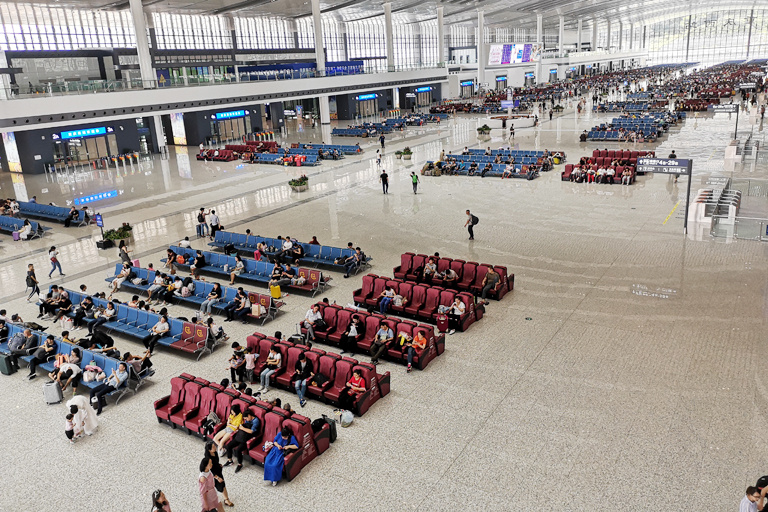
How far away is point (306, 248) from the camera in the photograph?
1622cm

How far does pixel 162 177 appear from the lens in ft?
104

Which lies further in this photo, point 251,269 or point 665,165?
point 665,165

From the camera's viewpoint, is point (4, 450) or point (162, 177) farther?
point (162, 177)

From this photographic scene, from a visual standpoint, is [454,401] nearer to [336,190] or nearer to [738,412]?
[738,412]

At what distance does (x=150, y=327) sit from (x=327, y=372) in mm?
4798

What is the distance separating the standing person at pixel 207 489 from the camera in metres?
6.59

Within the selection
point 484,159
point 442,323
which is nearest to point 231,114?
point 484,159

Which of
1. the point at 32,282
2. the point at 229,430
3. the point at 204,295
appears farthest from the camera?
the point at 32,282

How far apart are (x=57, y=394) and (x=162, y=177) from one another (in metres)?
24.0

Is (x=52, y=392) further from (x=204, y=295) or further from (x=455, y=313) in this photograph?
(x=455, y=313)

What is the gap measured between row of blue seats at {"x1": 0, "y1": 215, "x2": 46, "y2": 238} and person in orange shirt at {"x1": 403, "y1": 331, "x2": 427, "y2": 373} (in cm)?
1704

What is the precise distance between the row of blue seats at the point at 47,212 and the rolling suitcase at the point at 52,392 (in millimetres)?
14294

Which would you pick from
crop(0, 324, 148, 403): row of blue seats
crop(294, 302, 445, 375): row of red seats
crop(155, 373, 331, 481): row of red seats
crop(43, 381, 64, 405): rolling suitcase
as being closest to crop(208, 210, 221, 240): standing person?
crop(0, 324, 148, 403): row of blue seats

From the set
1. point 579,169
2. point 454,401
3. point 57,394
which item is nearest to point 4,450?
point 57,394
